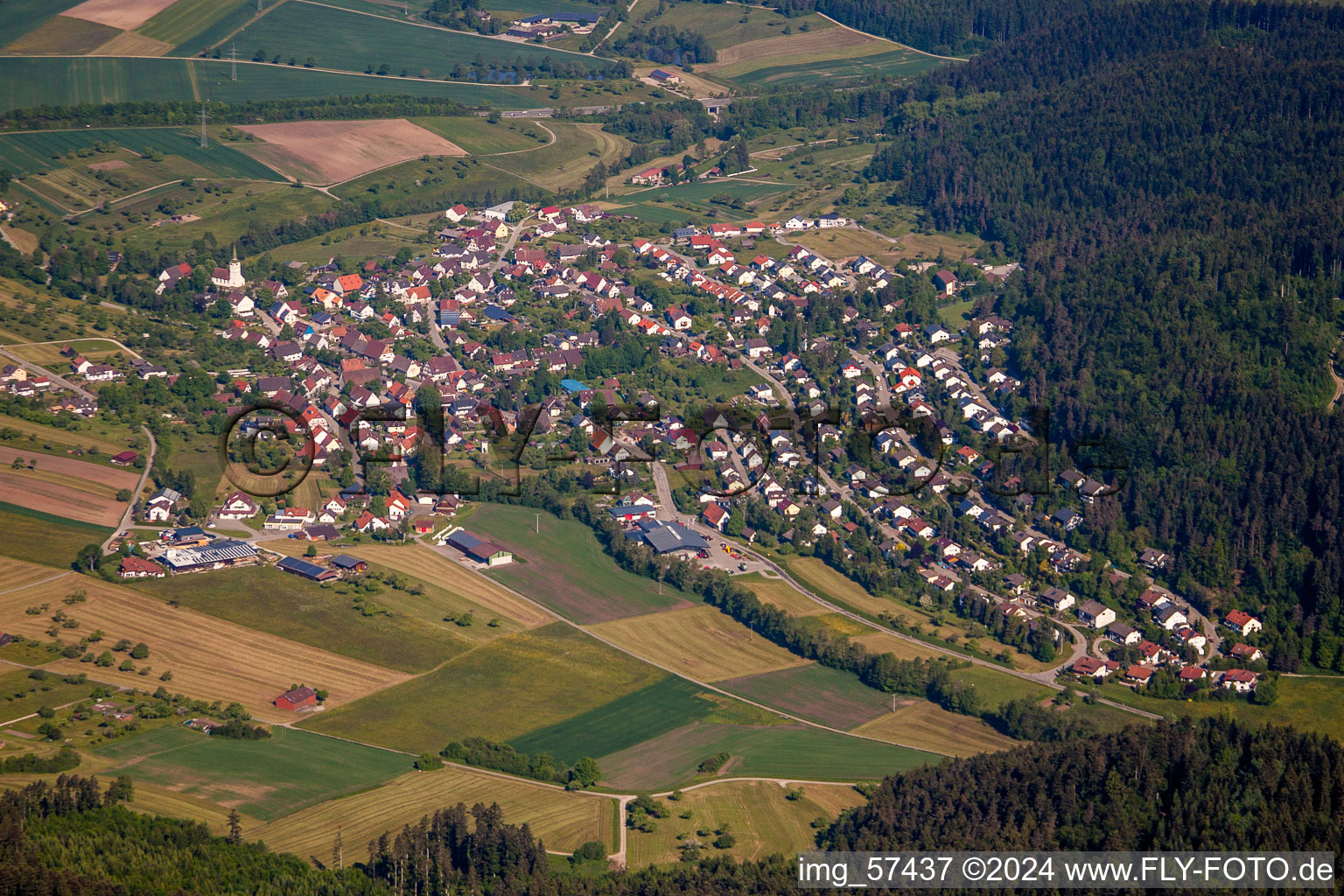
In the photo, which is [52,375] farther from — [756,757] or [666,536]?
[756,757]

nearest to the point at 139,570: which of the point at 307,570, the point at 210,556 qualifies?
the point at 210,556

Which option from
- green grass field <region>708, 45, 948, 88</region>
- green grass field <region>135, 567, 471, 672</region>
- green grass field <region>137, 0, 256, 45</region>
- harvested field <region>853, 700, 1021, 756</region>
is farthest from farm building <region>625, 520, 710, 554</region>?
green grass field <region>137, 0, 256, 45</region>

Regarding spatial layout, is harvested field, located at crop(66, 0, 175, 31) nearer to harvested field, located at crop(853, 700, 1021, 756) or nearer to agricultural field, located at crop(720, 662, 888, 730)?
→ agricultural field, located at crop(720, 662, 888, 730)

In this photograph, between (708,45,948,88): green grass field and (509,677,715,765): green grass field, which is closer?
(509,677,715,765): green grass field

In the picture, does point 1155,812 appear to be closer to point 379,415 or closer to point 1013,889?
point 1013,889

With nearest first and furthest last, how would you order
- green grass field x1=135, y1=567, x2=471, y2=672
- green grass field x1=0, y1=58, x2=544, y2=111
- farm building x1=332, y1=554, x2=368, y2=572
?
green grass field x1=135, y1=567, x2=471, y2=672 → farm building x1=332, y1=554, x2=368, y2=572 → green grass field x1=0, y1=58, x2=544, y2=111
